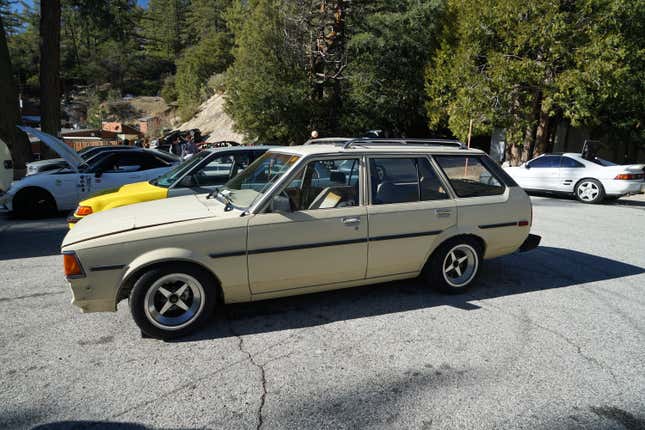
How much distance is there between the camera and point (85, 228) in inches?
140

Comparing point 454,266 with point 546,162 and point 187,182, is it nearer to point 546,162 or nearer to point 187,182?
point 187,182

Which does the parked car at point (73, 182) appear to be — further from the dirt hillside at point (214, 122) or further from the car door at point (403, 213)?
the dirt hillside at point (214, 122)

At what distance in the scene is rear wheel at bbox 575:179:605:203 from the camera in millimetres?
11461

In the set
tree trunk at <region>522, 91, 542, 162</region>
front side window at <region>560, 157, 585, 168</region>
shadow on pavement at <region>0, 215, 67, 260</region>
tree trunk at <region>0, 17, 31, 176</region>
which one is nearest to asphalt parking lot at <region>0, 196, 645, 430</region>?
shadow on pavement at <region>0, 215, 67, 260</region>

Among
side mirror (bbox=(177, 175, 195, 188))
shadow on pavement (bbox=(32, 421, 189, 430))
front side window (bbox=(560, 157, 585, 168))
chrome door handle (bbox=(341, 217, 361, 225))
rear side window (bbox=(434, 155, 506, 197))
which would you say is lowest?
shadow on pavement (bbox=(32, 421, 189, 430))

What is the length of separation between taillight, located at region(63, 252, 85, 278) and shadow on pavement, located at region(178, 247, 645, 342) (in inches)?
39.8

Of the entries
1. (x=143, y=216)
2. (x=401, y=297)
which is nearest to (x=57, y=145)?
(x=143, y=216)

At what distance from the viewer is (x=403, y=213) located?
4.07 meters

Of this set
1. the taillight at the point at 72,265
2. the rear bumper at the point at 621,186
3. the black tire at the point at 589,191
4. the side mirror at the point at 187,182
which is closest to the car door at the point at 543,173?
the black tire at the point at 589,191

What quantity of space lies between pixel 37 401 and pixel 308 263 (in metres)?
2.18

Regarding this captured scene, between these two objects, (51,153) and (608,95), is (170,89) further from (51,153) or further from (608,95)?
(608,95)

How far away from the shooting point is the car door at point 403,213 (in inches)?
157

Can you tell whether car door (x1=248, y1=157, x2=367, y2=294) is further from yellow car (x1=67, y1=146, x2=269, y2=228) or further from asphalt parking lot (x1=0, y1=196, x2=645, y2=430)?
yellow car (x1=67, y1=146, x2=269, y2=228)

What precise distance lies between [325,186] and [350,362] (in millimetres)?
1653
